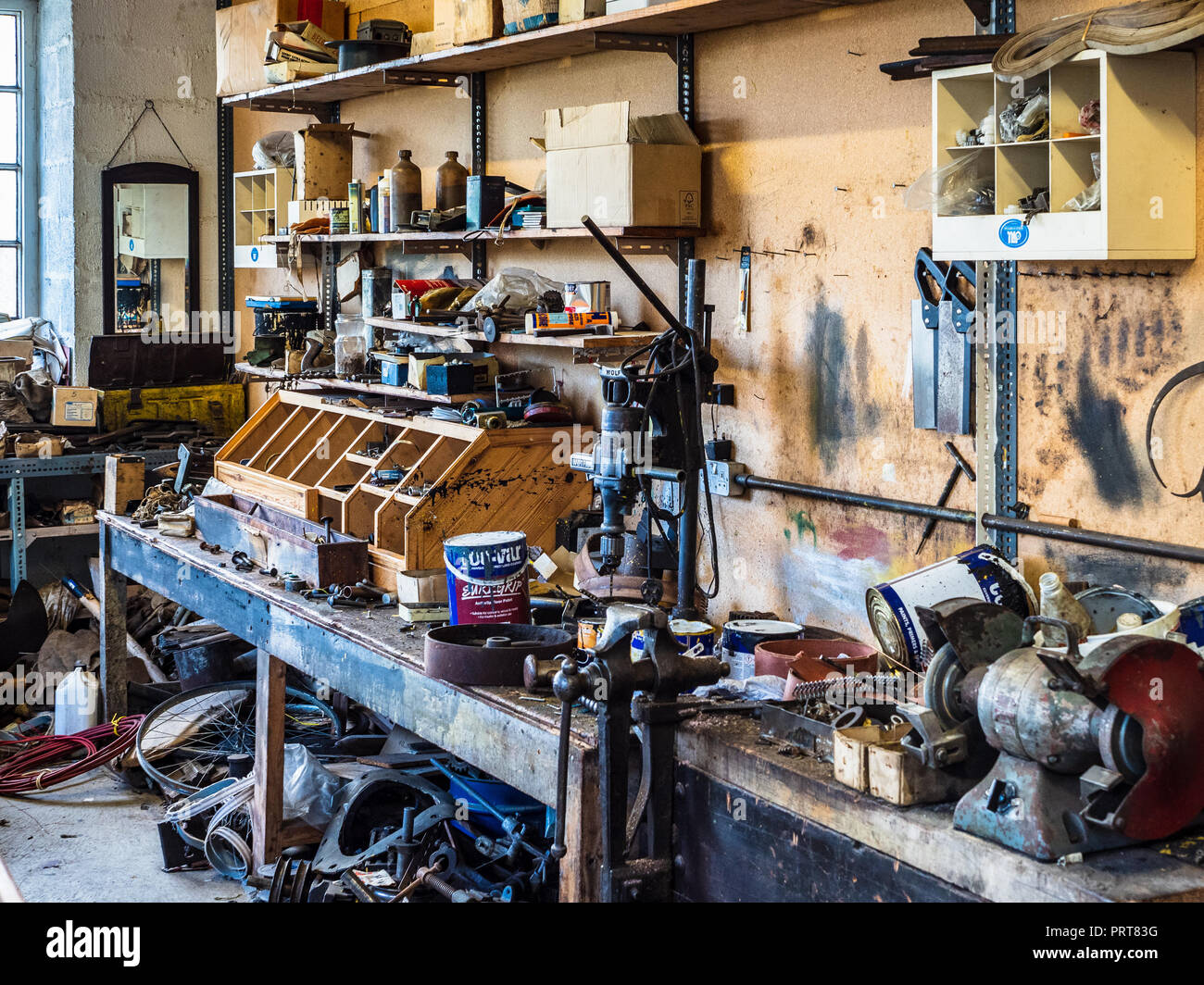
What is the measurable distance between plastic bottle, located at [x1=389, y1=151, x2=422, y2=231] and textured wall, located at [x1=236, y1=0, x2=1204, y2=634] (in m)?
0.77

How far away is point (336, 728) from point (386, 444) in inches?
37.9

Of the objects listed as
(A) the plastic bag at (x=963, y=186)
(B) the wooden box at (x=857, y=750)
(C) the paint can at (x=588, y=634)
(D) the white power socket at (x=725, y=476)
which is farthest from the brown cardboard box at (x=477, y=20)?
(B) the wooden box at (x=857, y=750)

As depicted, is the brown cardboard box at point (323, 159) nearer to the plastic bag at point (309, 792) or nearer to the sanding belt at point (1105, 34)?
the plastic bag at point (309, 792)

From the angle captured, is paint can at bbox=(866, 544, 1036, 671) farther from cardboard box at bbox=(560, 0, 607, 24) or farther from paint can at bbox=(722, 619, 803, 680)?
→ cardboard box at bbox=(560, 0, 607, 24)

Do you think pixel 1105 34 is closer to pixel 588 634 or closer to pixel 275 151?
pixel 588 634

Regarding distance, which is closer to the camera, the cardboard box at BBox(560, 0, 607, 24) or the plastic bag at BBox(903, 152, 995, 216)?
the plastic bag at BBox(903, 152, 995, 216)

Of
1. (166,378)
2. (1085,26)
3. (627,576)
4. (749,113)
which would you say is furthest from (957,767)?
(166,378)

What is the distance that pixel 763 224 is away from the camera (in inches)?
124

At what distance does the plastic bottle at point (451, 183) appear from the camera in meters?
4.11

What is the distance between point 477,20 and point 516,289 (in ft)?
2.38

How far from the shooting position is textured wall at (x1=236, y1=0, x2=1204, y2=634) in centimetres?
238

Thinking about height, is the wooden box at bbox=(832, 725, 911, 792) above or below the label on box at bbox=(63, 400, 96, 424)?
below

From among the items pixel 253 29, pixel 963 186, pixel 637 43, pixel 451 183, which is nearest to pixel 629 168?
pixel 637 43

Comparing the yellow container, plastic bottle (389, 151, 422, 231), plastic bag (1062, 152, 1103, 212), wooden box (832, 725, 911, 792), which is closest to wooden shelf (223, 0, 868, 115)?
plastic bottle (389, 151, 422, 231)
